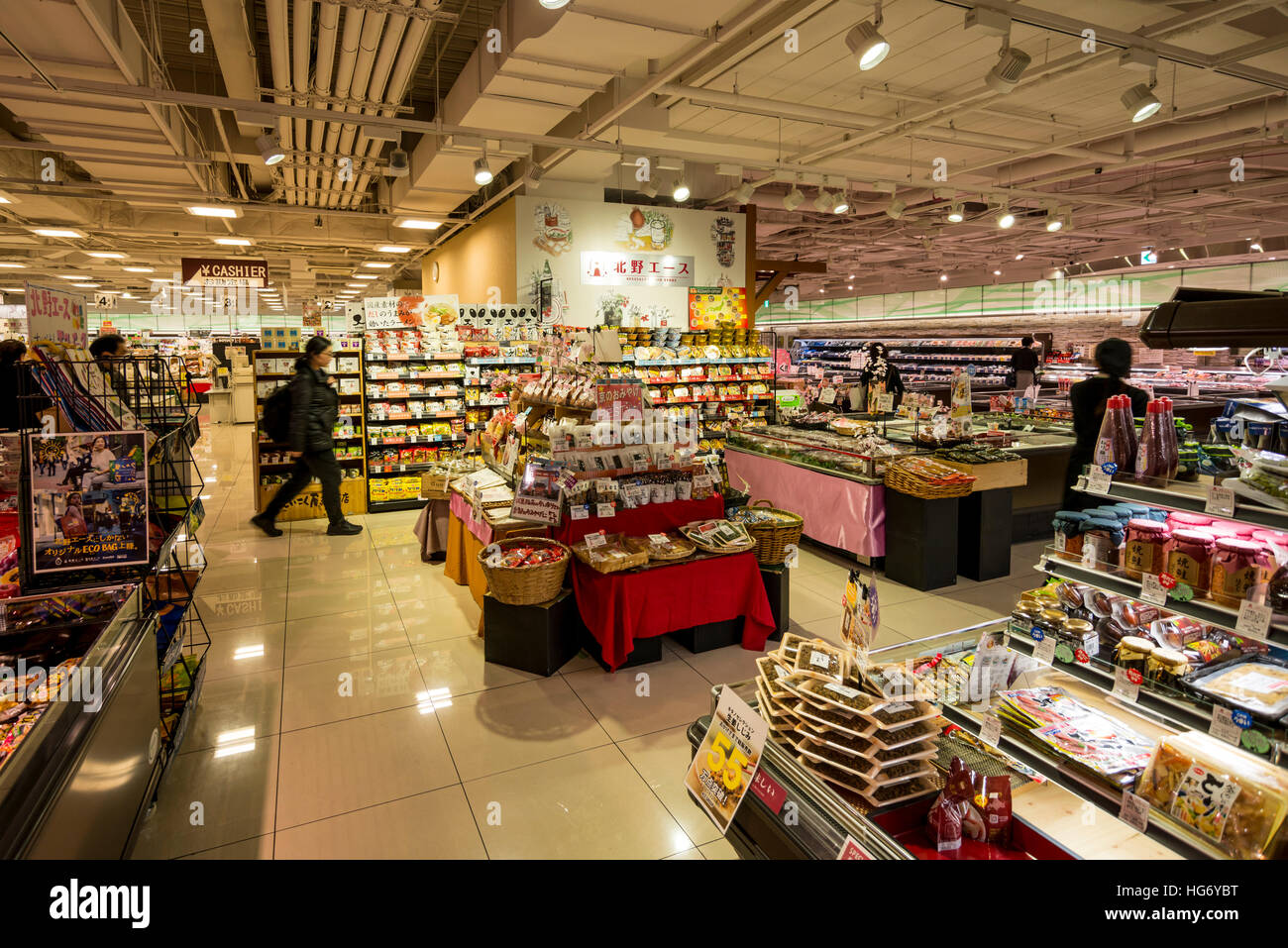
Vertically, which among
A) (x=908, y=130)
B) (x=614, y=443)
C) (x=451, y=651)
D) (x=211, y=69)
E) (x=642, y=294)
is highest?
(x=211, y=69)

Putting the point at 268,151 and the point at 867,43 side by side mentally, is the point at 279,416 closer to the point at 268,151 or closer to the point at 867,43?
the point at 268,151

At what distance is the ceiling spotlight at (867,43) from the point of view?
5.09 meters

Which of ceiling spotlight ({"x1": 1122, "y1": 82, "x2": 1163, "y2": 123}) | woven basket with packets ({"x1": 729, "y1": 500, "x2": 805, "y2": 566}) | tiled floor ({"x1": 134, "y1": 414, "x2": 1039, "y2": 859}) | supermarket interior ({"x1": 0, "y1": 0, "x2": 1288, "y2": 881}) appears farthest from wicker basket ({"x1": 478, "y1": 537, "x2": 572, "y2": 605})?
ceiling spotlight ({"x1": 1122, "y1": 82, "x2": 1163, "y2": 123})

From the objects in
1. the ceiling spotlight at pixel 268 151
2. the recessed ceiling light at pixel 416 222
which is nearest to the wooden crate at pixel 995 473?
the ceiling spotlight at pixel 268 151

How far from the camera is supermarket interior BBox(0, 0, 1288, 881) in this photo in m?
1.85

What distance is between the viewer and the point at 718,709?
185cm

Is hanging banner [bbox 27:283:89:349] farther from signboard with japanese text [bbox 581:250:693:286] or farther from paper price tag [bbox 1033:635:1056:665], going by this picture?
signboard with japanese text [bbox 581:250:693:286]

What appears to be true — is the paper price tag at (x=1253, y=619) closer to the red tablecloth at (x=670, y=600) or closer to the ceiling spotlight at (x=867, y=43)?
the red tablecloth at (x=670, y=600)

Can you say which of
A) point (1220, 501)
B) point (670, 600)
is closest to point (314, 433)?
point (670, 600)

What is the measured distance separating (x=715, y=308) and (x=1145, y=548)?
950 cm

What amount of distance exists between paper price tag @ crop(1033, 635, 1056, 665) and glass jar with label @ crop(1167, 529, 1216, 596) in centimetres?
→ 38

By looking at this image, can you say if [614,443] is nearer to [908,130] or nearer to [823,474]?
[823,474]

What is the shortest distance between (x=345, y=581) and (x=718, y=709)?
16.0 ft

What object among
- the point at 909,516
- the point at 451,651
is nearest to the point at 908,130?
the point at 909,516
